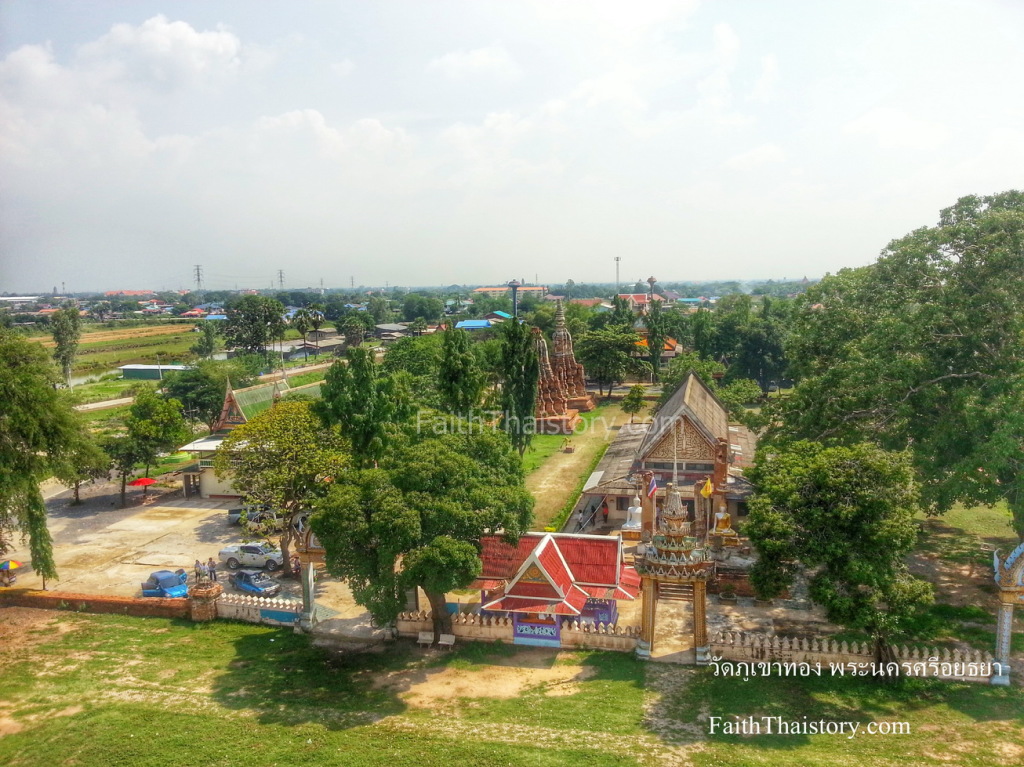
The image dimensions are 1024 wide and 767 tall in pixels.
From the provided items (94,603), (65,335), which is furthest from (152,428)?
(65,335)

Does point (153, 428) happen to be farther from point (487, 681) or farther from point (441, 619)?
point (487, 681)

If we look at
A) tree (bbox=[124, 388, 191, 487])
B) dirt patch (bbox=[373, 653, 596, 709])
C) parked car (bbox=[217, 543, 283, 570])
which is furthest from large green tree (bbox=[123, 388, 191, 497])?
dirt patch (bbox=[373, 653, 596, 709])

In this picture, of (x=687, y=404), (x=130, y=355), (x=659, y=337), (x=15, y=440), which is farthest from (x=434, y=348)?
(x=130, y=355)

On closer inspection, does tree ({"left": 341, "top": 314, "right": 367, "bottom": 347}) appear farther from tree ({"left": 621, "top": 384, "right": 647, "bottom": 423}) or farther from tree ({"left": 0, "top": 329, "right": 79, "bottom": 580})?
tree ({"left": 0, "top": 329, "right": 79, "bottom": 580})

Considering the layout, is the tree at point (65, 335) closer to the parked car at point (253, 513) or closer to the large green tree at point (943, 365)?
the parked car at point (253, 513)

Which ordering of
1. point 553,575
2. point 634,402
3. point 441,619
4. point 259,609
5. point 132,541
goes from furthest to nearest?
point 634,402 < point 132,541 < point 259,609 < point 553,575 < point 441,619

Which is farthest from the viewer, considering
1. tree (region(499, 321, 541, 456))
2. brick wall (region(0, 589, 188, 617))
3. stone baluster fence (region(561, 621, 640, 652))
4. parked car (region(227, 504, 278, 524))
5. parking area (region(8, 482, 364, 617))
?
tree (region(499, 321, 541, 456))
